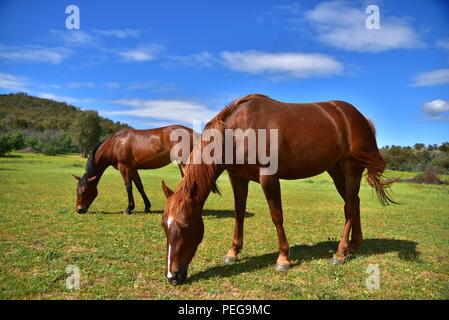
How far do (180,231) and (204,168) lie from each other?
102 centimetres

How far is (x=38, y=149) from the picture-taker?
63.5 meters

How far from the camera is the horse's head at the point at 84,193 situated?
9167mm

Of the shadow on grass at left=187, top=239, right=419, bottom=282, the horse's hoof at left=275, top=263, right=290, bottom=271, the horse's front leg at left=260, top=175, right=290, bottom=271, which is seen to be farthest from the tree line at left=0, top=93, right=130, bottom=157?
the horse's hoof at left=275, top=263, right=290, bottom=271

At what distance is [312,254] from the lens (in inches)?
221

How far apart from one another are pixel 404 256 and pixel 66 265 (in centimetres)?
608

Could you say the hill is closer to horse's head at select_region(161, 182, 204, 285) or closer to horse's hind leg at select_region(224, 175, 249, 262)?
horse's hind leg at select_region(224, 175, 249, 262)

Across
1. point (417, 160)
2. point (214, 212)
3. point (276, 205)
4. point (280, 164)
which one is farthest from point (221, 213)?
point (417, 160)

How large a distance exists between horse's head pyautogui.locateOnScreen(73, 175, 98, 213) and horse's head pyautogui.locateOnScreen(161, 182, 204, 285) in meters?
6.26

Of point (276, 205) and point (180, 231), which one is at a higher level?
point (276, 205)

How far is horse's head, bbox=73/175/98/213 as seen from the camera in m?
9.17

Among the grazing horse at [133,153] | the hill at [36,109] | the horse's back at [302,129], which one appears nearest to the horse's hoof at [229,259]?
the horse's back at [302,129]

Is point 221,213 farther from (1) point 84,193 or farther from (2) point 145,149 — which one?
(1) point 84,193

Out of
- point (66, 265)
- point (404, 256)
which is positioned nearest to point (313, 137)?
point (404, 256)

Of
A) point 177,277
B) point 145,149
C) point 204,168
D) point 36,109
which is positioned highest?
point 36,109
